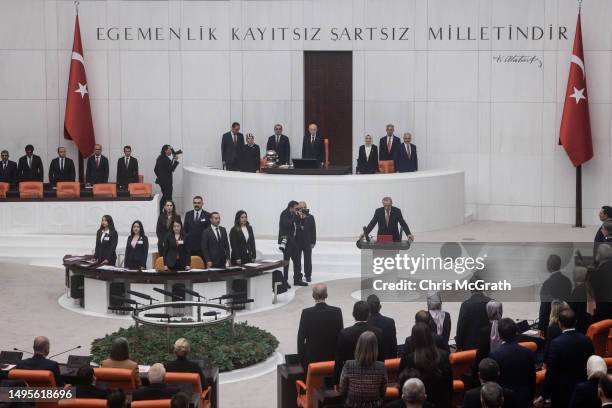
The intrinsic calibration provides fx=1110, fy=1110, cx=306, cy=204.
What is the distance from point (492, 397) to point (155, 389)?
9.59 feet

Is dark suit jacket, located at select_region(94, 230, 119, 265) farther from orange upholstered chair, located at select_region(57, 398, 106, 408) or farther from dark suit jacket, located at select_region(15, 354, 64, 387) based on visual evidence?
orange upholstered chair, located at select_region(57, 398, 106, 408)

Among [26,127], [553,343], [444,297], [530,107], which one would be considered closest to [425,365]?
[553,343]

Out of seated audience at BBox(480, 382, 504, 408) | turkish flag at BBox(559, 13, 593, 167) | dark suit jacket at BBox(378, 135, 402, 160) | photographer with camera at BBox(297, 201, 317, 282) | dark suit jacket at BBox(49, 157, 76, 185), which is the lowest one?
seated audience at BBox(480, 382, 504, 408)

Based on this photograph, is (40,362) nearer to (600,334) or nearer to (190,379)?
(190,379)

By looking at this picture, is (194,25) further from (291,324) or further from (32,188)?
(291,324)

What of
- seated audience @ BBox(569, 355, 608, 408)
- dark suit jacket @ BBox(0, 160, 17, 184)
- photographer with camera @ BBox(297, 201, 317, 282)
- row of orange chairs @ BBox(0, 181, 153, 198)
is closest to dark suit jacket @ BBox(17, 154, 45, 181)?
dark suit jacket @ BBox(0, 160, 17, 184)

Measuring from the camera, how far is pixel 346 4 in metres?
25.1

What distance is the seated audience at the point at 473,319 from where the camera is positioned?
1117cm

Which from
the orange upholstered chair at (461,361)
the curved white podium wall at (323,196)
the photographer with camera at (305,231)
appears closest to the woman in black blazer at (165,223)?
the photographer with camera at (305,231)

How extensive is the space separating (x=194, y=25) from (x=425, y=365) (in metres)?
17.5

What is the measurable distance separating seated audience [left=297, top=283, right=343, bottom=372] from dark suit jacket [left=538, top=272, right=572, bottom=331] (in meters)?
2.31

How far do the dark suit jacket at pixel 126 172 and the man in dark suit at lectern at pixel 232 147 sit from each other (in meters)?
2.01

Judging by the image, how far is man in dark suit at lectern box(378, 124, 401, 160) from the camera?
24.3m

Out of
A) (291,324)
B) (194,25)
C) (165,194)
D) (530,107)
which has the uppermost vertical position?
(194,25)
